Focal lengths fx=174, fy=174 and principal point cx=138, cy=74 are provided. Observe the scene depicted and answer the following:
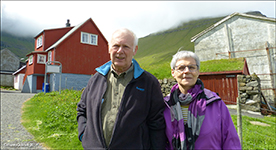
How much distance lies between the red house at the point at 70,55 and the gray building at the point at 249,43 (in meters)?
13.9

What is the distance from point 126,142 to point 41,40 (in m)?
25.4

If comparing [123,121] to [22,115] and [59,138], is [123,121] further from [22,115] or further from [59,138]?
[22,115]

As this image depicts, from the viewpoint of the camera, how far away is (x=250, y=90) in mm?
12000

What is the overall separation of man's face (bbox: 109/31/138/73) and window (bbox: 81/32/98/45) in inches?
840

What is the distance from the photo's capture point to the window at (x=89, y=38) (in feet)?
73.0

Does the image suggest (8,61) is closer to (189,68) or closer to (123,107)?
(123,107)

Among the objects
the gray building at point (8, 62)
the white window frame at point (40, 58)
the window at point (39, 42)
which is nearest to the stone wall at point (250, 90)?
the white window frame at point (40, 58)

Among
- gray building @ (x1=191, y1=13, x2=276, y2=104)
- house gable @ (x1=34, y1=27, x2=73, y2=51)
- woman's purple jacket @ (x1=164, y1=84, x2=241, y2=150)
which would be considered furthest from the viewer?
house gable @ (x1=34, y1=27, x2=73, y2=51)

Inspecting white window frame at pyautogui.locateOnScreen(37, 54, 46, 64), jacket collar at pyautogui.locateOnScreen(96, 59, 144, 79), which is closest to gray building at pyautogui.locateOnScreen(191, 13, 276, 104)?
white window frame at pyautogui.locateOnScreen(37, 54, 46, 64)

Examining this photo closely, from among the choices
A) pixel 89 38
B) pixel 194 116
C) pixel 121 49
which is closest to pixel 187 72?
pixel 194 116

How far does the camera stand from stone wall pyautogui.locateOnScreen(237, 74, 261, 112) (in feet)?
38.4

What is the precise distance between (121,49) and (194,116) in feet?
3.78

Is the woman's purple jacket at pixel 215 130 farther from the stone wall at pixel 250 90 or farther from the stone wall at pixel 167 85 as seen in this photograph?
the stone wall at pixel 250 90

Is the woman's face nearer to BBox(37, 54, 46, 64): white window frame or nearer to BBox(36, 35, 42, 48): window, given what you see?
BBox(37, 54, 46, 64): white window frame
